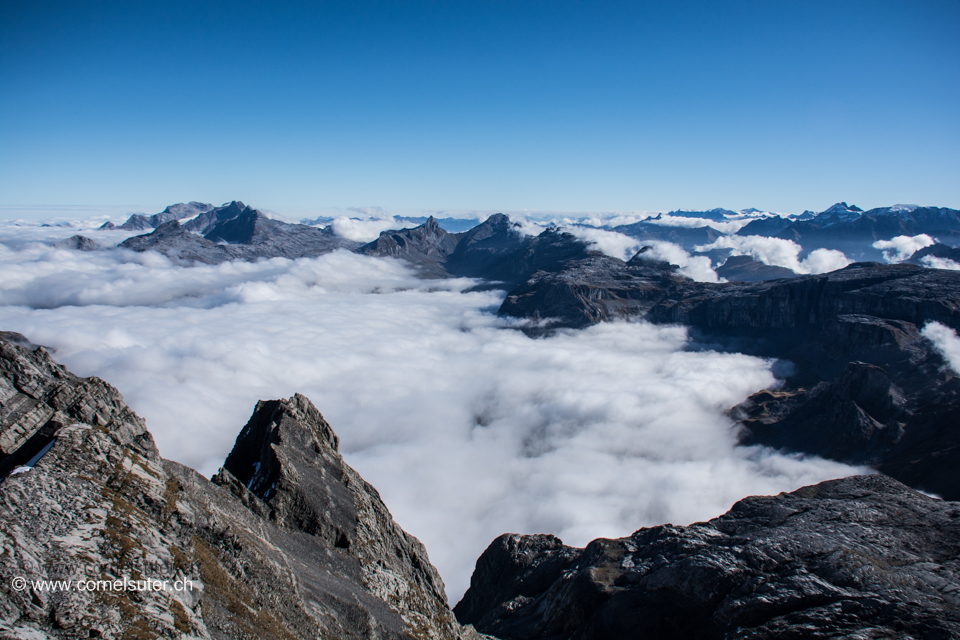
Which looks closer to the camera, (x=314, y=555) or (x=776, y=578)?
(x=314, y=555)

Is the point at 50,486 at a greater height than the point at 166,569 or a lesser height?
greater

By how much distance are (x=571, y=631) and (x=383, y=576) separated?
129ft

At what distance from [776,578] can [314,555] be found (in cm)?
6751

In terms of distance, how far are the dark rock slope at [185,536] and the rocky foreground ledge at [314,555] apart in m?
0.18

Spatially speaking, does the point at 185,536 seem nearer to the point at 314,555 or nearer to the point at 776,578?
the point at 314,555

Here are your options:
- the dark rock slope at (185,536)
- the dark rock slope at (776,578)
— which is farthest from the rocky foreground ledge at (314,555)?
the dark rock slope at (776,578)

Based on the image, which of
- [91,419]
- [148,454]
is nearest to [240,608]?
[148,454]

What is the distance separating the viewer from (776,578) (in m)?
63.3

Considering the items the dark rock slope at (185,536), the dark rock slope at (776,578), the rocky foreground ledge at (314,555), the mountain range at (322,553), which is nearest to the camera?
the dark rock slope at (185,536)

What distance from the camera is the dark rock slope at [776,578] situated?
178 ft

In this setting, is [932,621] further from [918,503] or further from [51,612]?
[51,612]

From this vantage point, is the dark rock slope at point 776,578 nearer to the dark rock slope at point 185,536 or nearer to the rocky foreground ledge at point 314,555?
the rocky foreground ledge at point 314,555

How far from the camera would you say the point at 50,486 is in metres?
33.8

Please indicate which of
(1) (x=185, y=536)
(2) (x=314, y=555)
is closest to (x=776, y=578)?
(2) (x=314, y=555)
